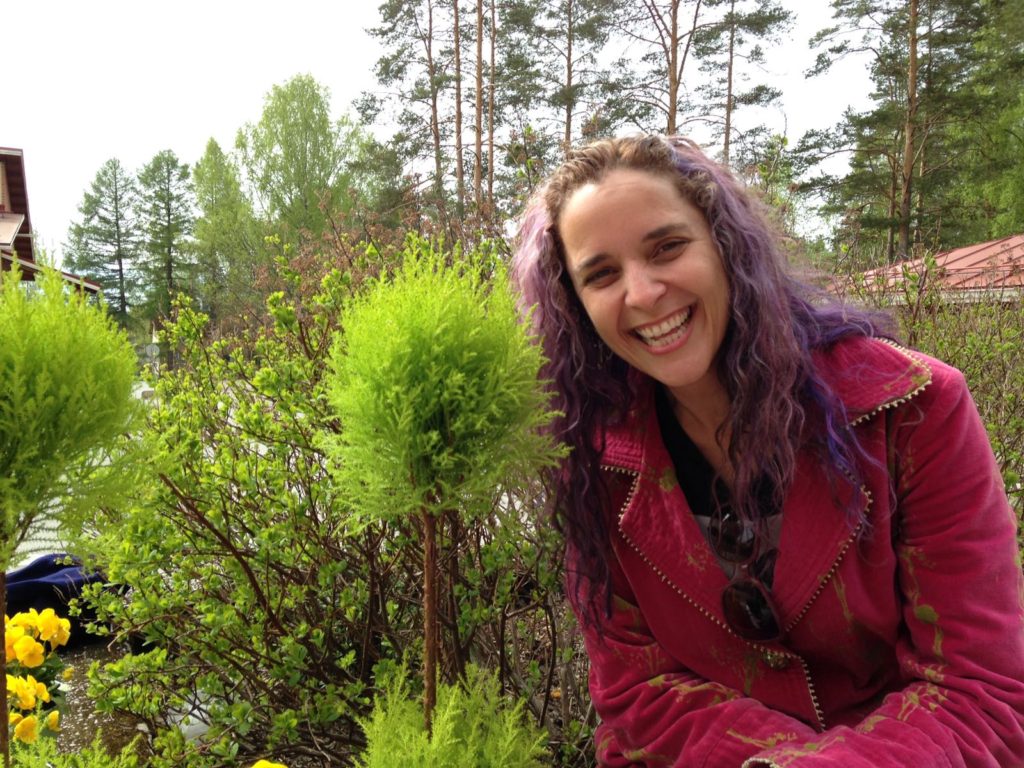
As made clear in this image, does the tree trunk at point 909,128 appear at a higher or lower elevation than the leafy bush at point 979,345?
higher

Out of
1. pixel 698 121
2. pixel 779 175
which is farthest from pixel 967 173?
pixel 779 175

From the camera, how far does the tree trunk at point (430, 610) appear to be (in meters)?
1.15

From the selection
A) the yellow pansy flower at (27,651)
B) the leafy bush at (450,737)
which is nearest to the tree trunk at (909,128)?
the leafy bush at (450,737)

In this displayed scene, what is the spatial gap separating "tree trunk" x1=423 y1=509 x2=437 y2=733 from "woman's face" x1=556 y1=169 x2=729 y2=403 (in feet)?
1.83

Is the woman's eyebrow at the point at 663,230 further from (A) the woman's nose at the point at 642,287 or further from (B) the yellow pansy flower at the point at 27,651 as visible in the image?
(B) the yellow pansy flower at the point at 27,651

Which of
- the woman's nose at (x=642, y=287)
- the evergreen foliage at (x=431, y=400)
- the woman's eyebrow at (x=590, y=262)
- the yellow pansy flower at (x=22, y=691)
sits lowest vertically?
the yellow pansy flower at (x=22, y=691)

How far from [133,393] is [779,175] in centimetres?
342

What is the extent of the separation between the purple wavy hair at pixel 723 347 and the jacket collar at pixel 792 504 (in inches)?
1.5

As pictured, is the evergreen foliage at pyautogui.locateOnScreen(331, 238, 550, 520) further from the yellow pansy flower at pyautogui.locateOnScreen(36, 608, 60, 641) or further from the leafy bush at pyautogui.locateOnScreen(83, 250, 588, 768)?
the yellow pansy flower at pyautogui.locateOnScreen(36, 608, 60, 641)

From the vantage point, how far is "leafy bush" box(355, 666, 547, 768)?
3.78 ft

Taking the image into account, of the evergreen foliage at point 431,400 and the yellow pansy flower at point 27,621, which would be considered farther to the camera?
the yellow pansy flower at point 27,621

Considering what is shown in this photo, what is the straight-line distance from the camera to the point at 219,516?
1.91 metres

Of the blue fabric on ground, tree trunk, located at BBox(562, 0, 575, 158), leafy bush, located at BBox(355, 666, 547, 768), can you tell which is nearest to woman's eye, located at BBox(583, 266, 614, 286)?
leafy bush, located at BBox(355, 666, 547, 768)

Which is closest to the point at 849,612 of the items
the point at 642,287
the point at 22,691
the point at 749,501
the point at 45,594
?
the point at 749,501
